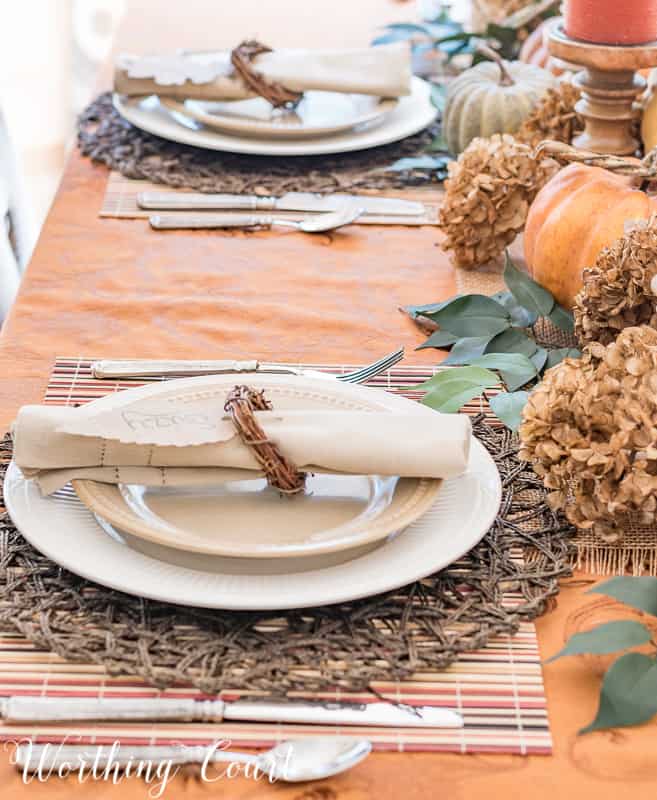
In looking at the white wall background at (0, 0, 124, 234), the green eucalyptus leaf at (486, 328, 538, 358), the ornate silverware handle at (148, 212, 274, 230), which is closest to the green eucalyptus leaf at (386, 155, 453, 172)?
the ornate silverware handle at (148, 212, 274, 230)

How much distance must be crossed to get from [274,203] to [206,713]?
0.82 meters

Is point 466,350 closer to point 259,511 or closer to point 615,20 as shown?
point 259,511

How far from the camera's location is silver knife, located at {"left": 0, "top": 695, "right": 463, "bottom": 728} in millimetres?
611

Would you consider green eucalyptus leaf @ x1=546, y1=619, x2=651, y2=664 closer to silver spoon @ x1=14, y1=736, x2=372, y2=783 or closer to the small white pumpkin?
silver spoon @ x1=14, y1=736, x2=372, y2=783

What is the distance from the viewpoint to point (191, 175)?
4.60ft

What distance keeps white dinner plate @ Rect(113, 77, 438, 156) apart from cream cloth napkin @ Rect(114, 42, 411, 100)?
28 millimetres

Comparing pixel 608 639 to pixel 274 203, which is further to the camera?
pixel 274 203

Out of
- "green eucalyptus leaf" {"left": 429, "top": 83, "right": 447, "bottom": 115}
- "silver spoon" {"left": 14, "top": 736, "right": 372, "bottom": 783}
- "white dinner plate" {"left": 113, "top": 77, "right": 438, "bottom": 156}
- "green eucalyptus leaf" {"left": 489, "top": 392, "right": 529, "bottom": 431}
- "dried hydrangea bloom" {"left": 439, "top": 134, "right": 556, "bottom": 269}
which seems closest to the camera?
"silver spoon" {"left": 14, "top": 736, "right": 372, "bottom": 783}

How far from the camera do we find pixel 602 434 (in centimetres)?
74

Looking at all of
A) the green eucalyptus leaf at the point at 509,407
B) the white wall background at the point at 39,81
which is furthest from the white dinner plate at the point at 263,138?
the white wall background at the point at 39,81

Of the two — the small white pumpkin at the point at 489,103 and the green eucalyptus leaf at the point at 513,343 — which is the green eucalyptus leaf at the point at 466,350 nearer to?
the green eucalyptus leaf at the point at 513,343

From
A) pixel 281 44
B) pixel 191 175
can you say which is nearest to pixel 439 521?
pixel 191 175

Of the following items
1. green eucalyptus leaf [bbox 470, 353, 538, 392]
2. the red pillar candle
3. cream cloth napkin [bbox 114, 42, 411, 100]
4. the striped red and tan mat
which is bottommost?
green eucalyptus leaf [bbox 470, 353, 538, 392]

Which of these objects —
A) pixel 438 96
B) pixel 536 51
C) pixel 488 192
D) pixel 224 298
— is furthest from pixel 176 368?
pixel 536 51
